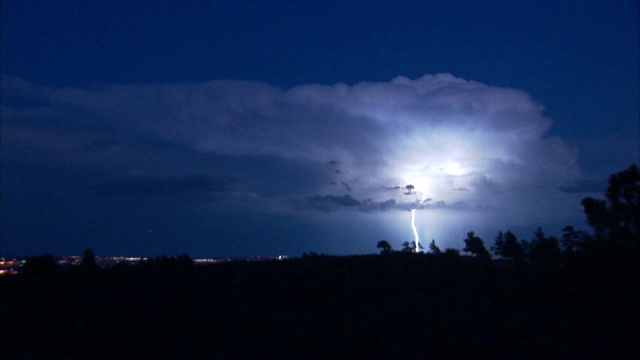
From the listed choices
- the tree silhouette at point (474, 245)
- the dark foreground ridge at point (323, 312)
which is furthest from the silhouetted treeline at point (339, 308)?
the tree silhouette at point (474, 245)

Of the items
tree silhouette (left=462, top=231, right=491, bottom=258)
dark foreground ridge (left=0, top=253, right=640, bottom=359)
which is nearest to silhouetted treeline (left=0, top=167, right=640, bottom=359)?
dark foreground ridge (left=0, top=253, right=640, bottom=359)

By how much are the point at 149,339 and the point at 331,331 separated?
415 centimetres

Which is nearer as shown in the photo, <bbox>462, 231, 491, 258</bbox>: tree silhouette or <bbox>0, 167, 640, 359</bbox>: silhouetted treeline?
<bbox>0, 167, 640, 359</bbox>: silhouetted treeline

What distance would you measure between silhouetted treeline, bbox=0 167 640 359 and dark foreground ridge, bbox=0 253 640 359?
0.12ft

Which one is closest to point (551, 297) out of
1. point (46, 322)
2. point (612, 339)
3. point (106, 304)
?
point (612, 339)

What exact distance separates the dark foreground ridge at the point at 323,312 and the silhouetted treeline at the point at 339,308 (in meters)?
0.04

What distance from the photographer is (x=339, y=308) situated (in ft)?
50.6

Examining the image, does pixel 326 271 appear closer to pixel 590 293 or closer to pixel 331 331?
pixel 331 331

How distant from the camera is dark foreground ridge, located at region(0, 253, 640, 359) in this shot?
12711 millimetres

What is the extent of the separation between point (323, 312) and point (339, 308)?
0.54 metres

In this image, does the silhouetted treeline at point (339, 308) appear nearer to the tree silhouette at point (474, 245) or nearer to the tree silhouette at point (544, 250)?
the tree silhouette at point (544, 250)

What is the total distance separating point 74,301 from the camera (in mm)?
15789

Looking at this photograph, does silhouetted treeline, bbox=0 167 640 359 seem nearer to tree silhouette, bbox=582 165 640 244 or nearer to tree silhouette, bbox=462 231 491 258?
tree silhouette, bbox=582 165 640 244

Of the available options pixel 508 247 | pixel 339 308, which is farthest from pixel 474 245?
pixel 339 308
